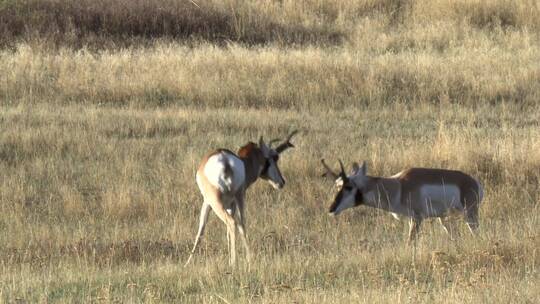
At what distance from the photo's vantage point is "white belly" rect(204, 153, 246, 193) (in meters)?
9.52

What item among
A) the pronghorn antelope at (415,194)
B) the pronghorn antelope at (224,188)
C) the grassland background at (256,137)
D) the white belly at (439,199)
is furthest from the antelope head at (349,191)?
the pronghorn antelope at (224,188)

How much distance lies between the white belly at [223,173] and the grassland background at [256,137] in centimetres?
68

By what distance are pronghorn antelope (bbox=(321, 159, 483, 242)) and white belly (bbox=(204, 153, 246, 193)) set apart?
97cm

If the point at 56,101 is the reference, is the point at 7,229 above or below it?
below

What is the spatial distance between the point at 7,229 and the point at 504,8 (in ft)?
69.9

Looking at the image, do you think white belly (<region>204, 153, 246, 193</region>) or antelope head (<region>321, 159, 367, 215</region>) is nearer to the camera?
white belly (<region>204, 153, 246, 193</region>)

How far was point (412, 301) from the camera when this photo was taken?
704 centimetres

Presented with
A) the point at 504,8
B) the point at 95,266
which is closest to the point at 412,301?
the point at 95,266

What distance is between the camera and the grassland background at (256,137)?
8273 mm

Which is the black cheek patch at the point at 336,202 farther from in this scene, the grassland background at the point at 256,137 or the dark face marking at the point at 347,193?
the grassland background at the point at 256,137

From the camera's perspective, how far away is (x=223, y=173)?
9531mm

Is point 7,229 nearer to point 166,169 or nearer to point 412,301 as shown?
point 166,169

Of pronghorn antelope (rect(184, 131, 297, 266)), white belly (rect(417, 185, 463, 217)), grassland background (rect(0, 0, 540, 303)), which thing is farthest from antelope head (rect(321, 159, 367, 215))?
pronghorn antelope (rect(184, 131, 297, 266))

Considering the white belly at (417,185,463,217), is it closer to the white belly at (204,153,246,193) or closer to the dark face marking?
the dark face marking
